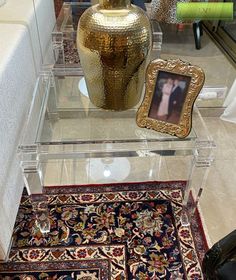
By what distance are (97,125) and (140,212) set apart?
1.38ft

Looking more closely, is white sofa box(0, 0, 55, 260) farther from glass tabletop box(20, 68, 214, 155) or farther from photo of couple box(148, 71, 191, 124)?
photo of couple box(148, 71, 191, 124)

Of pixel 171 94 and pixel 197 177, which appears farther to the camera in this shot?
pixel 197 177

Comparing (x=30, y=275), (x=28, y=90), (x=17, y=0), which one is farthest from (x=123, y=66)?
(x=17, y=0)

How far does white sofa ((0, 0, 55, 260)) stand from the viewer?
3.30 ft

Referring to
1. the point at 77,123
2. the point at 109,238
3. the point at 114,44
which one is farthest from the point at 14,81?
the point at 109,238

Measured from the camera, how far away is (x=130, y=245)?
1.15m

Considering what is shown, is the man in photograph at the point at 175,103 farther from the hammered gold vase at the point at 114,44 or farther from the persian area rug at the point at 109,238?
the persian area rug at the point at 109,238

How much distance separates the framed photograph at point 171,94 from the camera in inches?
39.6

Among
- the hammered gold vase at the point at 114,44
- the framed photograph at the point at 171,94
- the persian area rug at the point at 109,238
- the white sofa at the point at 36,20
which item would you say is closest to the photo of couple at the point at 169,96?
the framed photograph at the point at 171,94

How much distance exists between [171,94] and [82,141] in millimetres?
344

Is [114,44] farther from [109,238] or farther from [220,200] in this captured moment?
[220,200]

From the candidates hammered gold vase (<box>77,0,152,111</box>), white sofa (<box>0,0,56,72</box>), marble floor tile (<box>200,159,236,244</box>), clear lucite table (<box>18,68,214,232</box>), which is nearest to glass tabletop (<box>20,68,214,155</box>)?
clear lucite table (<box>18,68,214,232</box>)

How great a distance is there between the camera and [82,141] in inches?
41.3

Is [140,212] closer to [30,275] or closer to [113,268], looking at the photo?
[113,268]
